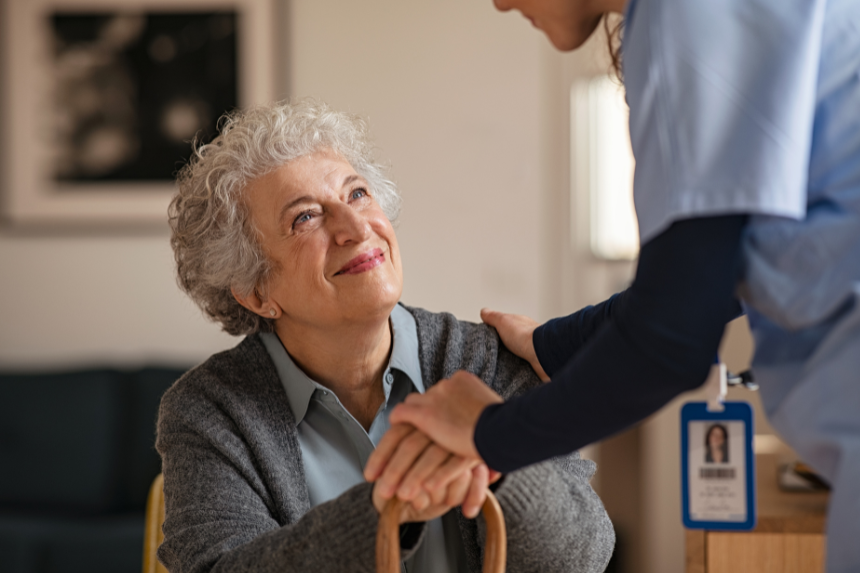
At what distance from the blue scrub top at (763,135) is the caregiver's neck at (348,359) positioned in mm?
761

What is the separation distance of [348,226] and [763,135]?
819 millimetres

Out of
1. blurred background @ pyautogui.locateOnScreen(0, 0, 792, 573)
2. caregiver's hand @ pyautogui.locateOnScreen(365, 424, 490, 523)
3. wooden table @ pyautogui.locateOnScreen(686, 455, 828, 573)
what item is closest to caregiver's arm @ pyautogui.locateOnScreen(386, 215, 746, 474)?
caregiver's hand @ pyautogui.locateOnScreen(365, 424, 490, 523)

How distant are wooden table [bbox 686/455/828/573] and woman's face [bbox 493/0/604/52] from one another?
0.81m

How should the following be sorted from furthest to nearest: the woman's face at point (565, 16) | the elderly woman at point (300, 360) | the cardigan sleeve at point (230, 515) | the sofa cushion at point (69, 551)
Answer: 1. the sofa cushion at point (69, 551)
2. the elderly woman at point (300, 360)
3. the cardigan sleeve at point (230, 515)
4. the woman's face at point (565, 16)

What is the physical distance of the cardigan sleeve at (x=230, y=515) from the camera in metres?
0.99

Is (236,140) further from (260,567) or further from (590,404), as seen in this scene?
(590,404)

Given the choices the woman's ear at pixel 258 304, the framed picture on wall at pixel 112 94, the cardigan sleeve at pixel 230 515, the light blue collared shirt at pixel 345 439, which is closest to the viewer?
the cardigan sleeve at pixel 230 515

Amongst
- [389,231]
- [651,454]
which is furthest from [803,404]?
[651,454]

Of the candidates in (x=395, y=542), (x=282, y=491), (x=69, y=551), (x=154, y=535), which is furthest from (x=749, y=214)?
(x=69, y=551)

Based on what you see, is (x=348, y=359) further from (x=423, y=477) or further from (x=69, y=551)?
(x=69, y=551)

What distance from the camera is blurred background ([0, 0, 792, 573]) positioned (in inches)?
133

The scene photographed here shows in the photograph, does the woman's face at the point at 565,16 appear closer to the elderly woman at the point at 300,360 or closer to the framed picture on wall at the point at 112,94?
the elderly woman at the point at 300,360

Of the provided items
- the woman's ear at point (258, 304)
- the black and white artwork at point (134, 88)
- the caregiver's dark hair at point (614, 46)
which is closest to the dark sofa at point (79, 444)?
the black and white artwork at point (134, 88)

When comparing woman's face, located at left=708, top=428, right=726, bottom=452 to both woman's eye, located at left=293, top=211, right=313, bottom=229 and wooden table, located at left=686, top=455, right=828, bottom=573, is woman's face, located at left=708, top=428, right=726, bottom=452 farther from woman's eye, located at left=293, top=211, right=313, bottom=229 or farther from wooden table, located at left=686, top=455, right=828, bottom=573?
woman's eye, located at left=293, top=211, right=313, bottom=229
